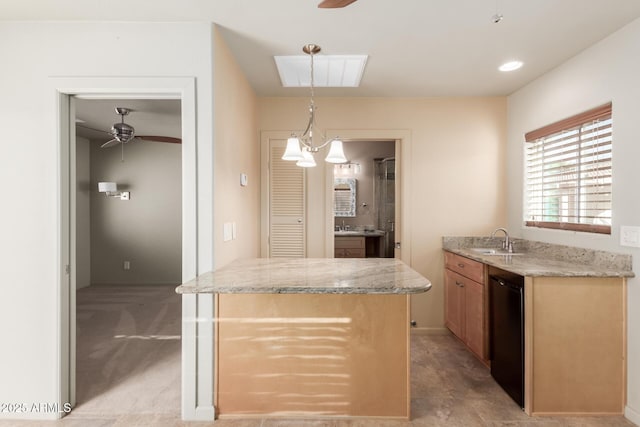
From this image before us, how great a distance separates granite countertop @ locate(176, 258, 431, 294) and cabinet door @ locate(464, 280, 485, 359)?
92 centimetres

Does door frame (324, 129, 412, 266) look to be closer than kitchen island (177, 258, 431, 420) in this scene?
No

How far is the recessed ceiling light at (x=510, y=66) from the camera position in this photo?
2.70 m

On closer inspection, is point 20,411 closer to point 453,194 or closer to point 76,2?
point 76,2

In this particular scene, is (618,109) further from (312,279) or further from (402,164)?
(312,279)

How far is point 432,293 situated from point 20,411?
3.38m

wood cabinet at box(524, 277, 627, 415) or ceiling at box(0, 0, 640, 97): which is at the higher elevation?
ceiling at box(0, 0, 640, 97)

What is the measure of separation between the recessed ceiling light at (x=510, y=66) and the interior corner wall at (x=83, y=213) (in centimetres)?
599

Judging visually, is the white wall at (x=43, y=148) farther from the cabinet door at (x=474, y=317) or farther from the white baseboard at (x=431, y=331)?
the white baseboard at (x=431, y=331)

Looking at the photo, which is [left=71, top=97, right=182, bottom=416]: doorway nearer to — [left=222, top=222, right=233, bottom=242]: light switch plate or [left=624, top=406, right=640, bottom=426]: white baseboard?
[left=222, top=222, right=233, bottom=242]: light switch plate

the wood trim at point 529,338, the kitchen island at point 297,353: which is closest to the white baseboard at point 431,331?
the wood trim at point 529,338

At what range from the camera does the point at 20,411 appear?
210cm

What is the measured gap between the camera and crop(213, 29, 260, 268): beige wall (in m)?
2.21

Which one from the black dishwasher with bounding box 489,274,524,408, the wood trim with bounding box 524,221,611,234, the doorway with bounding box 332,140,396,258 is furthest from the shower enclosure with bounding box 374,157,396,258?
the black dishwasher with bounding box 489,274,524,408

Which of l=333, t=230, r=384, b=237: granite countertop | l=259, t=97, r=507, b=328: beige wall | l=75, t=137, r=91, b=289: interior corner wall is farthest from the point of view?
l=333, t=230, r=384, b=237: granite countertop
